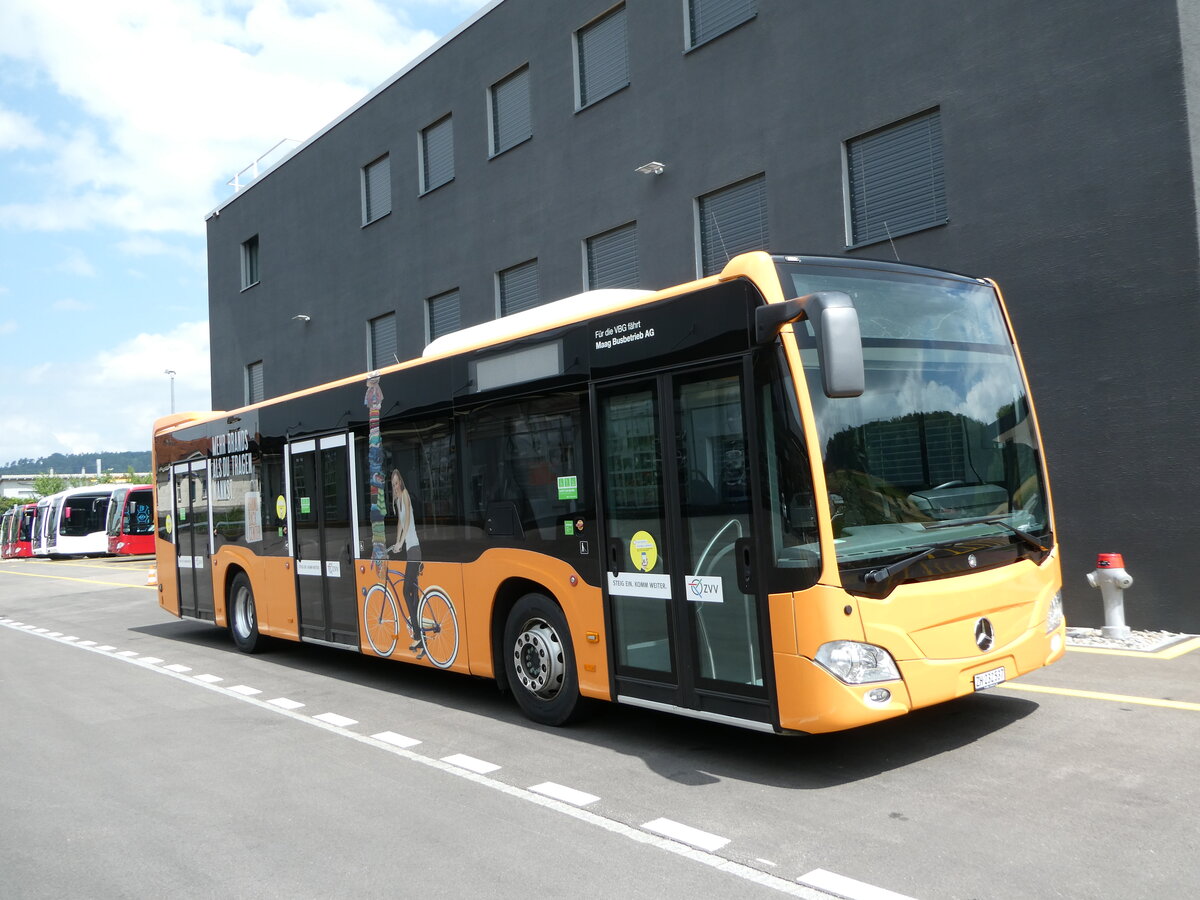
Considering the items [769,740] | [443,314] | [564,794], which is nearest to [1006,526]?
[769,740]

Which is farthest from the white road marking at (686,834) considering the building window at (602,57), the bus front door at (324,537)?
the building window at (602,57)

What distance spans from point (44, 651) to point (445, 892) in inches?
420

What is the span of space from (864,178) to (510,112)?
7.72 metres

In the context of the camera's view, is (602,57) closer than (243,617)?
No

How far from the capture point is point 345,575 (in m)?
9.42

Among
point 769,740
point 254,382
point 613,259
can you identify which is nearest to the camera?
point 769,740

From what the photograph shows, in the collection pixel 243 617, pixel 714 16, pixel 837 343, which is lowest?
pixel 243 617

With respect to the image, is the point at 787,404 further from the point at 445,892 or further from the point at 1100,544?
the point at 1100,544

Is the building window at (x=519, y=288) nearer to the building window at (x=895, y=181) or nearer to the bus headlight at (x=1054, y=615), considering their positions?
the building window at (x=895, y=181)

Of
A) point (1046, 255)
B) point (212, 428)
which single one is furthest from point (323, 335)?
point (1046, 255)

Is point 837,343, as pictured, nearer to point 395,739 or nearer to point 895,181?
point 395,739

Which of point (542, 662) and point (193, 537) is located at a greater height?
point (193, 537)

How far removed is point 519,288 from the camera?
1758 cm

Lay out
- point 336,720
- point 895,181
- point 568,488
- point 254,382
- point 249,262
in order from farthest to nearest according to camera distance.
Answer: point 249,262 < point 254,382 < point 895,181 < point 336,720 < point 568,488
